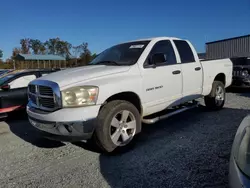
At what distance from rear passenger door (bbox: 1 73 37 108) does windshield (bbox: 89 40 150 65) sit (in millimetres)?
2827

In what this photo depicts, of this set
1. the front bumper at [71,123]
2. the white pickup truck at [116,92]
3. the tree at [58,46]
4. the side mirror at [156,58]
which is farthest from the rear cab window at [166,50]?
the tree at [58,46]

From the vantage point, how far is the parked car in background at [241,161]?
1.52m

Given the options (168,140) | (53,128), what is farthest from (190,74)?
(53,128)

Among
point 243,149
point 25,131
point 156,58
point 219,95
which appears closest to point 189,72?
point 156,58

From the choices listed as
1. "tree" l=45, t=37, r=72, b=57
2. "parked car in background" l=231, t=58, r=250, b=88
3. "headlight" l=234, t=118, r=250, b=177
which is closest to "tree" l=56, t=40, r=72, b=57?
"tree" l=45, t=37, r=72, b=57

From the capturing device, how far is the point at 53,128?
11.0 feet

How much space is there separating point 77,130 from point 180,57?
9.68 ft

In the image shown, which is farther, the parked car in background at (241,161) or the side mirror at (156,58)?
the side mirror at (156,58)

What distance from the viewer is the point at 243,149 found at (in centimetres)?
167

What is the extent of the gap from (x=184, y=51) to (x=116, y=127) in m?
2.69

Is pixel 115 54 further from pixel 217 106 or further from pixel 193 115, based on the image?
pixel 217 106

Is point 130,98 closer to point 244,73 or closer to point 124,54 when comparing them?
point 124,54

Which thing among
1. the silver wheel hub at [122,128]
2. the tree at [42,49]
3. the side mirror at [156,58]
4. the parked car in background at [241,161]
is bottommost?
the silver wheel hub at [122,128]

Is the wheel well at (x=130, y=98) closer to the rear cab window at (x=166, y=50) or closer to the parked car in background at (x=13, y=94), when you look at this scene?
the rear cab window at (x=166, y=50)
